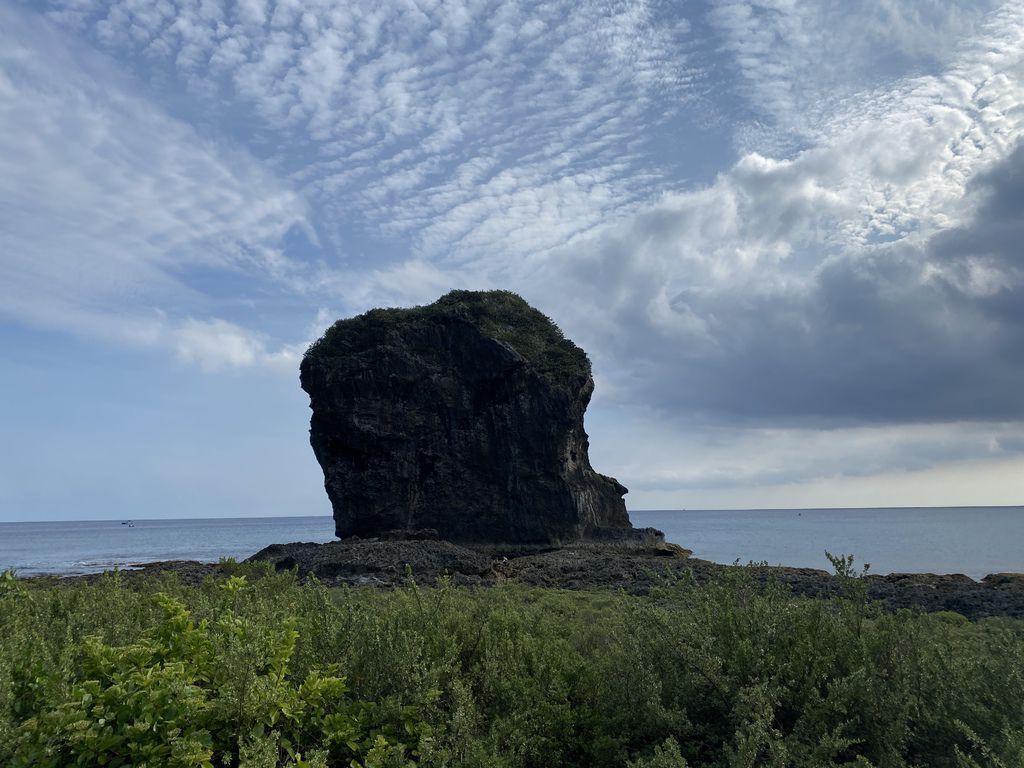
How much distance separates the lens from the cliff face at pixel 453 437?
48344 mm

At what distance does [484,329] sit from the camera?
52031 millimetres

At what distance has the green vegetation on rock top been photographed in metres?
52.3

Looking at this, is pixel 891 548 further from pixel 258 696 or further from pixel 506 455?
pixel 258 696

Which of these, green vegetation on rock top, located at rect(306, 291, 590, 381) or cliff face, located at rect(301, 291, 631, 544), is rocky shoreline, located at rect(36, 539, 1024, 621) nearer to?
cliff face, located at rect(301, 291, 631, 544)

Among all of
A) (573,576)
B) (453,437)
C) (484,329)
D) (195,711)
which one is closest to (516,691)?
(195,711)

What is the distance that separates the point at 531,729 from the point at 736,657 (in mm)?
1426

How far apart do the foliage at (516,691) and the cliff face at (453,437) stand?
42.5 meters

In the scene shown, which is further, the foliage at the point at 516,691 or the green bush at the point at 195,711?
the foliage at the point at 516,691

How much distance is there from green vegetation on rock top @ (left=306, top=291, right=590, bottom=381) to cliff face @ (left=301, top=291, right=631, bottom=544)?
10.6 inches

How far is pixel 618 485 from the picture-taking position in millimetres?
54375

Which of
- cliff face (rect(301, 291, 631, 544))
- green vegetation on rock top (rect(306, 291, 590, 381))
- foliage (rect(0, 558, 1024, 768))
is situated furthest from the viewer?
green vegetation on rock top (rect(306, 291, 590, 381))

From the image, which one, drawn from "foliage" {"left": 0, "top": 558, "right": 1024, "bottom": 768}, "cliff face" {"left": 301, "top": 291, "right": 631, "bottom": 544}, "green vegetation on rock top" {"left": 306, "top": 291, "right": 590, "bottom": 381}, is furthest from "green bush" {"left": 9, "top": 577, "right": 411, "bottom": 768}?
"green vegetation on rock top" {"left": 306, "top": 291, "right": 590, "bottom": 381}

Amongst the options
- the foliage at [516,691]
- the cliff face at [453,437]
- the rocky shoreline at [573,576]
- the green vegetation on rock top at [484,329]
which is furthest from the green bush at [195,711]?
the green vegetation on rock top at [484,329]

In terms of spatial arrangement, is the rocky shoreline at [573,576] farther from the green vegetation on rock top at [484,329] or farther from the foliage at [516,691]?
the green vegetation on rock top at [484,329]
